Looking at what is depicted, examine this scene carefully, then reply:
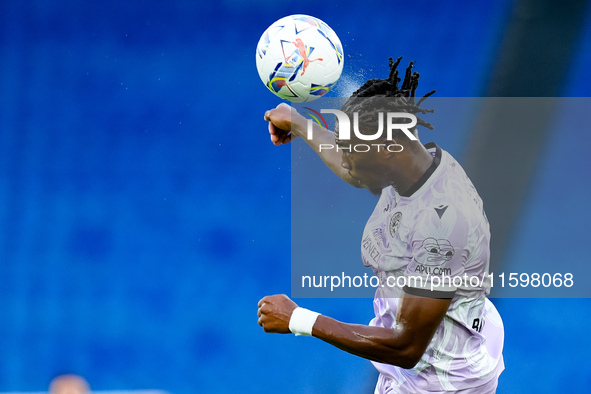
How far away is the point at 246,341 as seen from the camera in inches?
161

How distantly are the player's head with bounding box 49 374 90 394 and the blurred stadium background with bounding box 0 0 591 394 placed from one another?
0.06 meters

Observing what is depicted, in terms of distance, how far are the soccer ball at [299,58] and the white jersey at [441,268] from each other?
0.50 m

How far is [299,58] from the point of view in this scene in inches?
119

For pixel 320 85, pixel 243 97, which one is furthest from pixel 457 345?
pixel 243 97

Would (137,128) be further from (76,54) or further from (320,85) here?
(320,85)

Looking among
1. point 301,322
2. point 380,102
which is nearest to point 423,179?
point 380,102

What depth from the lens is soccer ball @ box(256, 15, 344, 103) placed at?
3020mm

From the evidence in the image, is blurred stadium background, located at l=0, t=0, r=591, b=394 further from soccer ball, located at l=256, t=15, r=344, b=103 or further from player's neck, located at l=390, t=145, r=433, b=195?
player's neck, located at l=390, t=145, r=433, b=195

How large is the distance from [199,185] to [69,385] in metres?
1.13

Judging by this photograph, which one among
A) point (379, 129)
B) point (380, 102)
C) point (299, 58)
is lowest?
point (379, 129)

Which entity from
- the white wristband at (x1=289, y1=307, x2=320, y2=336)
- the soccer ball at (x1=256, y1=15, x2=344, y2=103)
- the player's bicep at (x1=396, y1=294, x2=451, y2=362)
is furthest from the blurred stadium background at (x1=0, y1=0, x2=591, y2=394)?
the player's bicep at (x1=396, y1=294, x2=451, y2=362)

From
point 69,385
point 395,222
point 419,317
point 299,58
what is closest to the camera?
point 419,317

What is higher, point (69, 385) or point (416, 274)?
point (416, 274)

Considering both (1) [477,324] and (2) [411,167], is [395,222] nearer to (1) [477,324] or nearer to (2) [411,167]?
(2) [411,167]
